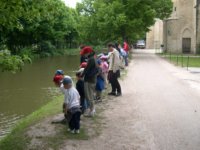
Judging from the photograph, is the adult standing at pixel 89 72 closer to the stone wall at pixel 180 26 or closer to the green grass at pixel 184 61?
the green grass at pixel 184 61

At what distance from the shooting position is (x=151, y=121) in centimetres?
1154

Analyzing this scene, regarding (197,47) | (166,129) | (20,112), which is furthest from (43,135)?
(197,47)

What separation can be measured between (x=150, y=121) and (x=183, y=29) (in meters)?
50.7

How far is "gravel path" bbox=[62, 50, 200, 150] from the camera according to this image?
9.18m

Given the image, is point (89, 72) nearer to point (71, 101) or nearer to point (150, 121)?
point (71, 101)

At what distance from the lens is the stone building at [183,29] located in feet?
193

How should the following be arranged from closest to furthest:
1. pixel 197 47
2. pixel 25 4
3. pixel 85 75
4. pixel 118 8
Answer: pixel 25 4 < pixel 85 75 < pixel 118 8 < pixel 197 47

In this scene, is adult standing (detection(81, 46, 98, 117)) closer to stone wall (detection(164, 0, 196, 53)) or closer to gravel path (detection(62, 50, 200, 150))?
gravel path (detection(62, 50, 200, 150))

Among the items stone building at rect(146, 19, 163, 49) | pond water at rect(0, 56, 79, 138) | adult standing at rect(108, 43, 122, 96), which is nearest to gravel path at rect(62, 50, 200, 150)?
adult standing at rect(108, 43, 122, 96)

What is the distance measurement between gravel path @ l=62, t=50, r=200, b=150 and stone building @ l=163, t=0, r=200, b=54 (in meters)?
41.0

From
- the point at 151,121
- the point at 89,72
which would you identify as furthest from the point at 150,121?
the point at 89,72

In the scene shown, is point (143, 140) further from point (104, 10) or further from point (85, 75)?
point (104, 10)

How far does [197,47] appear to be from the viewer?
58.0m

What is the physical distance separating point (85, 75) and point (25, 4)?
285cm
